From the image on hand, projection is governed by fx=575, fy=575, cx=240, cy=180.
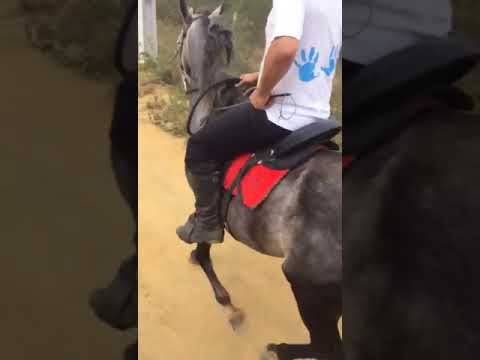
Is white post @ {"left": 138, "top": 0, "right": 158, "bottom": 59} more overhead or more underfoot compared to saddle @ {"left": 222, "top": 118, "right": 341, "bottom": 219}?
more overhead

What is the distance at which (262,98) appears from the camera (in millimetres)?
987

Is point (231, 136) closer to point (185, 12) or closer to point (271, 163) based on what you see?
point (271, 163)

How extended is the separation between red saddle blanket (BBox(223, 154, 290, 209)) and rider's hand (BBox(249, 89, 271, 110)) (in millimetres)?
88

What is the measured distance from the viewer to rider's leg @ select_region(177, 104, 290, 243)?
0.99 metres

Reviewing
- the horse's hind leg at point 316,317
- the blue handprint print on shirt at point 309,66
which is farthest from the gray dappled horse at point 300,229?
the blue handprint print on shirt at point 309,66

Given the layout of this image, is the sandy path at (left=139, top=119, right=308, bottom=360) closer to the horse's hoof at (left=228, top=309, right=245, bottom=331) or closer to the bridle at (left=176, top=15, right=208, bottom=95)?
the horse's hoof at (left=228, top=309, right=245, bottom=331)

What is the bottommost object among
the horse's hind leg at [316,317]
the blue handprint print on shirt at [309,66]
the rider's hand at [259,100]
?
the horse's hind leg at [316,317]

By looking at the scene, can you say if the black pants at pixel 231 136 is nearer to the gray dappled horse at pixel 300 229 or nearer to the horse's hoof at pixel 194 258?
the gray dappled horse at pixel 300 229

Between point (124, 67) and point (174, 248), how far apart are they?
33cm

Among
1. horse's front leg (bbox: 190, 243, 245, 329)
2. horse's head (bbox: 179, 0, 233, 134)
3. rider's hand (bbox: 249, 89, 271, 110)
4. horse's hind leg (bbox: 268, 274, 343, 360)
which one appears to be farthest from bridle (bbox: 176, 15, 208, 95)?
horse's hind leg (bbox: 268, 274, 343, 360)

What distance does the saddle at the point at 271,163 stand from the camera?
1000 mm

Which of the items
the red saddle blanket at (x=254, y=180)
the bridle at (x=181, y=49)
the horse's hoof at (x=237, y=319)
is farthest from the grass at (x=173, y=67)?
the horse's hoof at (x=237, y=319)

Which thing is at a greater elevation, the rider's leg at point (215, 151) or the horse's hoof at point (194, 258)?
the rider's leg at point (215, 151)

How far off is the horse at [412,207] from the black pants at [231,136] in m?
0.15
